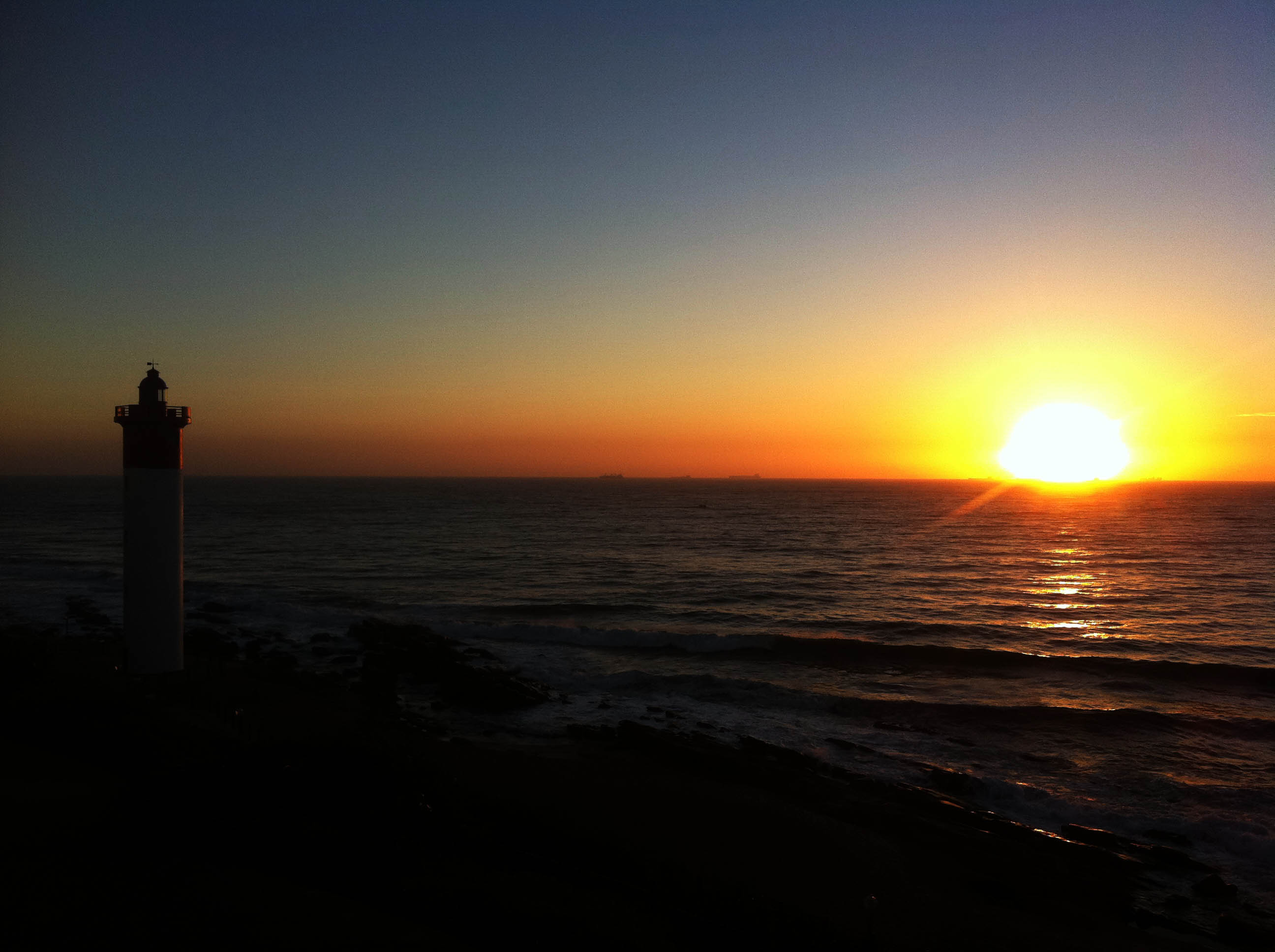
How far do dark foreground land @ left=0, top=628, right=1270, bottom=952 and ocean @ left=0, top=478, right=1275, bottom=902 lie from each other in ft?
7.23

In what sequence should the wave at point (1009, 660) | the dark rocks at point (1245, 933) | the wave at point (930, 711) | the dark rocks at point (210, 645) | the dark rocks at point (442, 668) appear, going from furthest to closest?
the wave at point (1009, 660), the dark rocks at point (210, 645), the dark rocks at point (442, 668), the wave at point (930, 711), the dark rocks at point (1245, 933)

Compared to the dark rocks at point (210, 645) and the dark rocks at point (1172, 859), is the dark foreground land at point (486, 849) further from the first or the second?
the dark rocks at point (210, 645)

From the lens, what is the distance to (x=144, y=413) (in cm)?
1709

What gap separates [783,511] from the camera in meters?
116

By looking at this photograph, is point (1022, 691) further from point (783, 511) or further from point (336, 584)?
point (783, 511)

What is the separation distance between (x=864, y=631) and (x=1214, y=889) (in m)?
19.5

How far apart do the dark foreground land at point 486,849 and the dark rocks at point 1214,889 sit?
118mm

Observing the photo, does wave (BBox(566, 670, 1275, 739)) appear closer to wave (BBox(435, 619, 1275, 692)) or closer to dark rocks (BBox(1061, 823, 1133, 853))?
wave (BBox(435, 619, 1275, 692))

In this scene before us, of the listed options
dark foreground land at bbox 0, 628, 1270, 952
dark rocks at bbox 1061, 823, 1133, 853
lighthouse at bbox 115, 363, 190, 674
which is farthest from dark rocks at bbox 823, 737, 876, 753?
lighthouse at bbox 115, 363, 190, 674

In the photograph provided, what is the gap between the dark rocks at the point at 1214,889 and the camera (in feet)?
39.7

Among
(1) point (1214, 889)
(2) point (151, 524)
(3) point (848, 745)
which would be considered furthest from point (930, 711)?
(2) point (151, 524)

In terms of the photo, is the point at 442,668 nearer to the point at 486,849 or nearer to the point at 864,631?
the point at 486,849

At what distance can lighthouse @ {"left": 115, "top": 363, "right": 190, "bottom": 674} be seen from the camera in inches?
668

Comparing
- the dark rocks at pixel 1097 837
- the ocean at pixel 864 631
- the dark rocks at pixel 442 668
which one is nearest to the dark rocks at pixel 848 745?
the ocean at pixel 864 631
